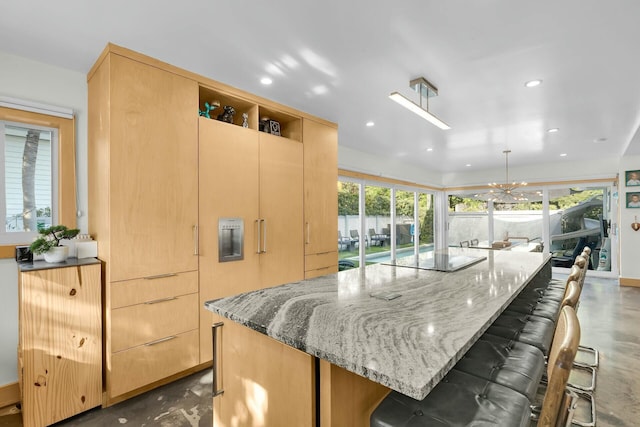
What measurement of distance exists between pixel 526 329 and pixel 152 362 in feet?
8.51

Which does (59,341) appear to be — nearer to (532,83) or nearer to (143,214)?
(143,214)

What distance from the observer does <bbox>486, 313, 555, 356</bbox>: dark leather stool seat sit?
174cm

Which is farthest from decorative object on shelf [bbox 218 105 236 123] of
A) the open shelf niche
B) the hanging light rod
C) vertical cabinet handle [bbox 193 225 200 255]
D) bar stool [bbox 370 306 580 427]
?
bar stool [bbox 370 306 580 427]

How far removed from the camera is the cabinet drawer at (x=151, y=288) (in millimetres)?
2105

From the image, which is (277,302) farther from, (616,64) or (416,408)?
(616,64)

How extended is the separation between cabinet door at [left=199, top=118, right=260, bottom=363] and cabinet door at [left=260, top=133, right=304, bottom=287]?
0.33 ft

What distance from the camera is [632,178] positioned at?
5707 mm

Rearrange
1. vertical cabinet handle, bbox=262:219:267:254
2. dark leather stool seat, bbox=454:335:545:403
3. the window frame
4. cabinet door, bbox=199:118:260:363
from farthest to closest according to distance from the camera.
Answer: vertical cabinet handle, bbox=262:219:267:254 → cabinet door, bbox=199:118:260:363 → the window frame → dark leather stool seat, bbox=454:335:545:403

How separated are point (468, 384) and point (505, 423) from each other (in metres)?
0.20

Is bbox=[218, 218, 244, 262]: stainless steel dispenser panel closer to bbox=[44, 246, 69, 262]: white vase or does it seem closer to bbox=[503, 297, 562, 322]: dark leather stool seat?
bbox=[44, 246, 69, 262]: white vase

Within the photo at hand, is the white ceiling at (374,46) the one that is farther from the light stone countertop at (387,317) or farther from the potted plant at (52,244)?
the light stone countertop at (387,317)

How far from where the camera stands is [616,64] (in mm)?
2383

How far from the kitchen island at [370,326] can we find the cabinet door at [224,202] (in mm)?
1110

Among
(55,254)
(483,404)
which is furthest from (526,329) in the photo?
(55,254)
